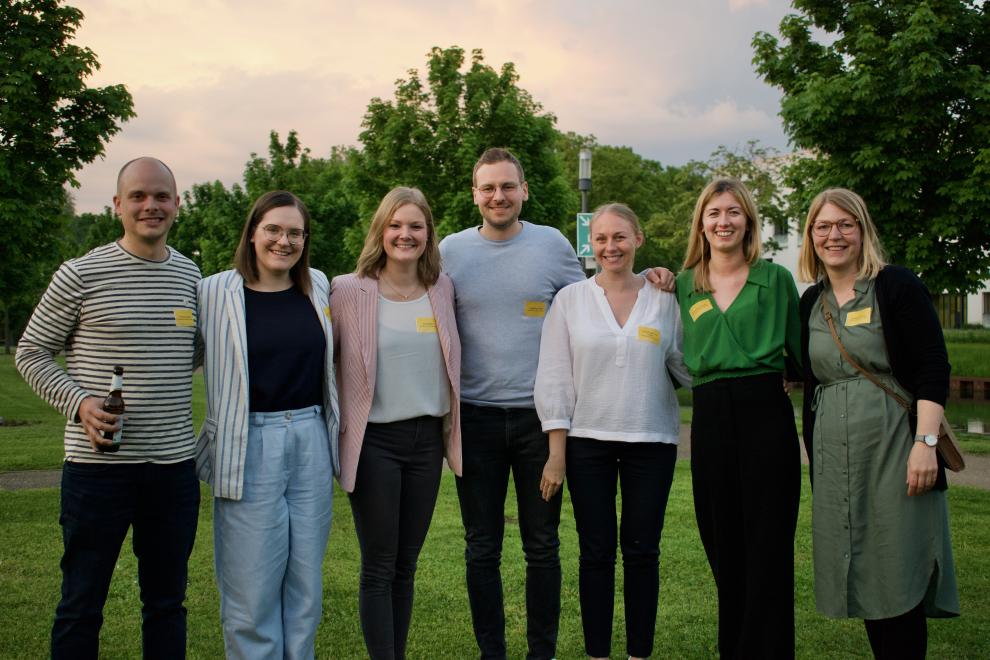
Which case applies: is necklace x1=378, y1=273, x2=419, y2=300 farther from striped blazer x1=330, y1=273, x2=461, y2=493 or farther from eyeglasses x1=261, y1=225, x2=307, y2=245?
eyeglasses x1=261, y1=225, x2=307, y2=245

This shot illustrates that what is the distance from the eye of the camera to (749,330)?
161 inches

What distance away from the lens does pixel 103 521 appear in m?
3.61

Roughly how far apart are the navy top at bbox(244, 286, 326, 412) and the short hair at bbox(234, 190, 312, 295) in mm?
77

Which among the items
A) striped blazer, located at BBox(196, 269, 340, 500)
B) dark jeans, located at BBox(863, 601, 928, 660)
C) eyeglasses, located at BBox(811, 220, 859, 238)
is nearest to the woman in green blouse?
eyeglasses, located at BBox(811, 220, 859, 238)

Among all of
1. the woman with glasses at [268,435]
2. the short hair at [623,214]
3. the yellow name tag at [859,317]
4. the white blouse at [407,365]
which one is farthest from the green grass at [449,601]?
the short hair at [623,214]

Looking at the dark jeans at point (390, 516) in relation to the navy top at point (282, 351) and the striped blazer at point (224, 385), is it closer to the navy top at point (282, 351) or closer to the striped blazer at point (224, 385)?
the navy top at point (282, 351)

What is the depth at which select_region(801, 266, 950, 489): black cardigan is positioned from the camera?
3.86m

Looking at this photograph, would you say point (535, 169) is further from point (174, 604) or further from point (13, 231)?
point (174, 604)

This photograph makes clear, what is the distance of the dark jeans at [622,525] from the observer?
4285 mm

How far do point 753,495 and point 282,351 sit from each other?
221 cm

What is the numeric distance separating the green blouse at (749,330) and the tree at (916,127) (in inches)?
579

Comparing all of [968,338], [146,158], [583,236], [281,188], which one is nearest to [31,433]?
[583,236]

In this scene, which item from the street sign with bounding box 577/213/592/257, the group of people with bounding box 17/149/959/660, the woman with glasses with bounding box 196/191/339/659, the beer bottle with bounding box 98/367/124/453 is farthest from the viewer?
the street sign with bounding box 577/213/592/257

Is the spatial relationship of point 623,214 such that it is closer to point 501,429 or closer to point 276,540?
point 501,429
